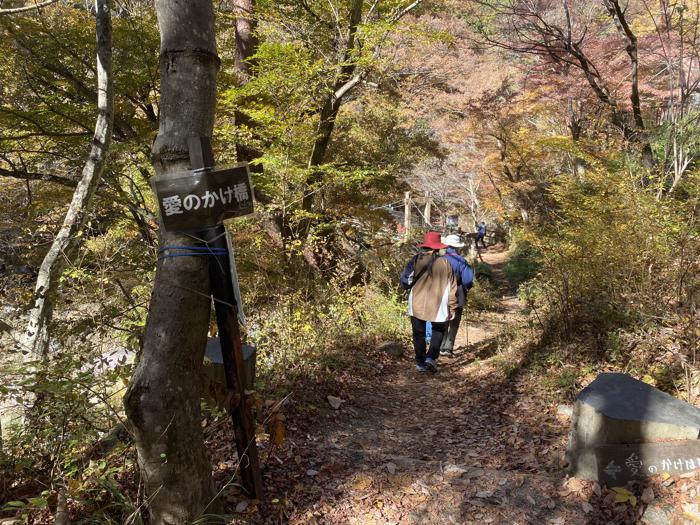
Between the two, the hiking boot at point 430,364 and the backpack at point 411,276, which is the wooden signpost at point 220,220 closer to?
the backpack at point 411,276

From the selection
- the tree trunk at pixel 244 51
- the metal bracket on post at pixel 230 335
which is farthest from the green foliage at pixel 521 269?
the metal bracket on post at pixel 230 335

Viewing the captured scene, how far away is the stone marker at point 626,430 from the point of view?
9.30 ft

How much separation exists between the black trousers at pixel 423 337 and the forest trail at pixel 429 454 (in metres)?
0.30

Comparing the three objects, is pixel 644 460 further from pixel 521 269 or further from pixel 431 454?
pixel 521 269

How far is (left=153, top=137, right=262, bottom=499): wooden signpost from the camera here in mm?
2154

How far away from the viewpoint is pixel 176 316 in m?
2.19

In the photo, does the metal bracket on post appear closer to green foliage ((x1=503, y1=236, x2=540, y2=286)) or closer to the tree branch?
the tree branch

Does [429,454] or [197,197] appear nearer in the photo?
[197,197]

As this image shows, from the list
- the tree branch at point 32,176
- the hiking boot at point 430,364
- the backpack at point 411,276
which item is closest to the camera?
the backpack at point 411,276

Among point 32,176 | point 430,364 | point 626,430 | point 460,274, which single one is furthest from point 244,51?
point 626,430

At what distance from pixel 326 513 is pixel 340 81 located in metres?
7.27

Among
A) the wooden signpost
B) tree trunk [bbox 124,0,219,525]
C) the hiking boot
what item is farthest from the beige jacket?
tree trunk [bbox 124,0,219,525]

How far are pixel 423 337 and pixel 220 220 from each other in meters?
4.59

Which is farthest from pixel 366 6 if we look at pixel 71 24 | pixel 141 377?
pixel 141 377
